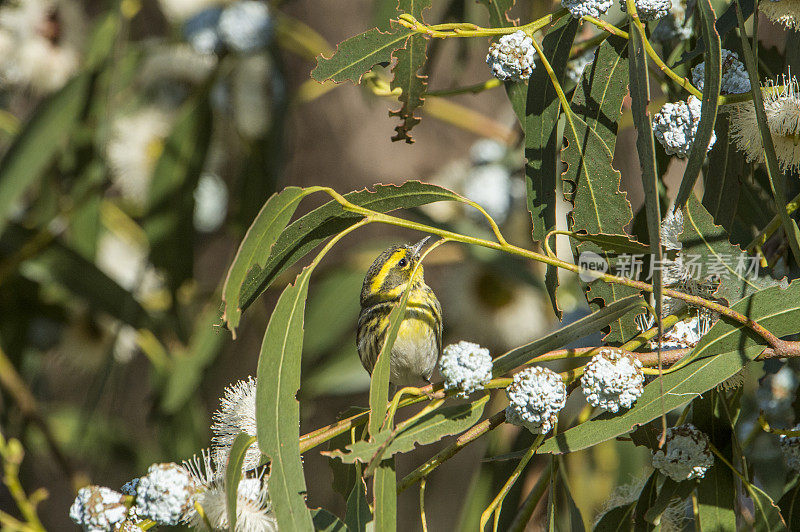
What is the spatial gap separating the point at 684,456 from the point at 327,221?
0.42 meters

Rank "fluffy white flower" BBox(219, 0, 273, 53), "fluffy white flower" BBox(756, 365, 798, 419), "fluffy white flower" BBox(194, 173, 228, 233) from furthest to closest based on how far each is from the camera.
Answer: "fluffy white flower" BBox(194, 173, 228, 233), "fluffy white flower" BBox(219, 0, 273, 53), "fluffy white flower" BBox(756, 365, 798, 419)

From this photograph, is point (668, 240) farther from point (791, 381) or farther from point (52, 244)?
point (52, 244)

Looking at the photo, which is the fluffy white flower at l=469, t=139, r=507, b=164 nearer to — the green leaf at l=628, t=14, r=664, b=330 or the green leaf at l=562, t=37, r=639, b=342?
the green leaf at l=562, t=37, r=639, b=342

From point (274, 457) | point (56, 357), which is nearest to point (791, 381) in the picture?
point (274, 457)

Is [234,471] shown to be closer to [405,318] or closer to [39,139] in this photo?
[405,318]

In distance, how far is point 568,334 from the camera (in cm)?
74

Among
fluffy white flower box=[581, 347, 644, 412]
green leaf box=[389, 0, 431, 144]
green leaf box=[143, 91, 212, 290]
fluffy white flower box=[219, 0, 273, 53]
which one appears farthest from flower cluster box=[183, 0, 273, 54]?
fluffy white flower box=[581, 347, 644, 412]

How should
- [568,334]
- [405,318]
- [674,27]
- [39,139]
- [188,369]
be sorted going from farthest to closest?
[188,369] → [39,139] → [405,318] → [674,27] → [568,334]

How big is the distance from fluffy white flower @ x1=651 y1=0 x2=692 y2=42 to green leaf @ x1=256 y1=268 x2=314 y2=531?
1.82 feet

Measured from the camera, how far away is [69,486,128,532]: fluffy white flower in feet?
2.42

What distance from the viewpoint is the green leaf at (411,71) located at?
0.97 m

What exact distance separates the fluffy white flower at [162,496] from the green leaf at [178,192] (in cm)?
93

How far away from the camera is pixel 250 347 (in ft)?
9.25

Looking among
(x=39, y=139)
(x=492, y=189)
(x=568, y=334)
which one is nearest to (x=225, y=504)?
(x=568, y=334)
